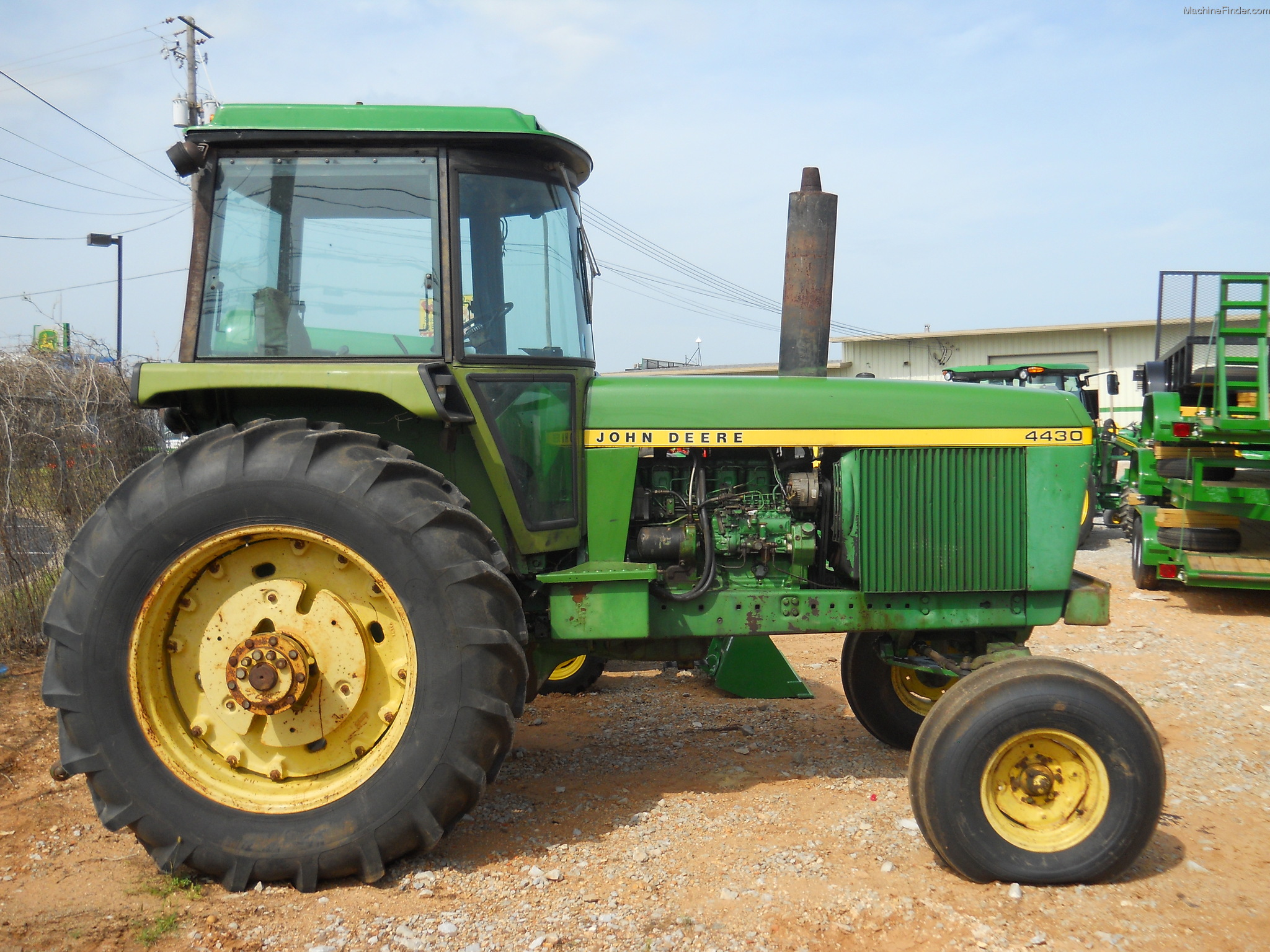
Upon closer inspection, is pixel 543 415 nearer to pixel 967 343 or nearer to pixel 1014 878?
pixel 1014 878

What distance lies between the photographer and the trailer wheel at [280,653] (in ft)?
10.0

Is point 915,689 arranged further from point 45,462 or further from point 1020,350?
point 1020,350

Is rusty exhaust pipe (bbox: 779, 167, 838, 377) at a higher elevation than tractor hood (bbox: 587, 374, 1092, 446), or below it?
higher

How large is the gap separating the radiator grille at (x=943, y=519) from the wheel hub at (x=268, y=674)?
7.07 feet

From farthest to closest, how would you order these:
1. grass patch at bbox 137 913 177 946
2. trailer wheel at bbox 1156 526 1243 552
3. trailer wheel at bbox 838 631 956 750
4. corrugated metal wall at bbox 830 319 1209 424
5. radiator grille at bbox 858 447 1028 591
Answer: corrugated metal wall at bbox 830 319 1209 424
trailer wheel at bbox 1156 526 1243 552
trailer wheel at bbox 838 631 956 750
radiator grille at bbox 858 447 1028 591
grass patch at bbox 137 913 177 946

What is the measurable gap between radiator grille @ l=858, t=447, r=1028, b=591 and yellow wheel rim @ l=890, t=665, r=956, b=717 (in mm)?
910

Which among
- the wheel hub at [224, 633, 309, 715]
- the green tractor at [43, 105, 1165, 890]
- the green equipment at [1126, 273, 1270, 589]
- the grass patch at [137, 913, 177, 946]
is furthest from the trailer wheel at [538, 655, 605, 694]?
the green equipment at [1126, 273, 1270, 589]

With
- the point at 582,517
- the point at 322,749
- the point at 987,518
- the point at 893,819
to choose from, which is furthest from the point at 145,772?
the point at 987,518

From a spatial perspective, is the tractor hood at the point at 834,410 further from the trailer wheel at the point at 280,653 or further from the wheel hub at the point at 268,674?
the wheel hub at the point at 268,674

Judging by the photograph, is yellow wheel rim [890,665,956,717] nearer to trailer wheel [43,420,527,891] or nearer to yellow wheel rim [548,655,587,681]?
yellow wheel rim [548,655,587,681]

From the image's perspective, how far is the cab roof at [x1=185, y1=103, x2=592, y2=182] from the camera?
133 inches

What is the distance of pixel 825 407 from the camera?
12.6 ft

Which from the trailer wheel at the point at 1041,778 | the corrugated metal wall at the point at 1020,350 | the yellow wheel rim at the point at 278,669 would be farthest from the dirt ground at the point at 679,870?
the corrugated metal wall at the point at 1020,350

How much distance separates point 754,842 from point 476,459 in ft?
5.74
